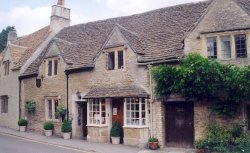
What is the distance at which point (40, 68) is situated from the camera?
25.5m

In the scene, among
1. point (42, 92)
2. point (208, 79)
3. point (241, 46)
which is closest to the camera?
point (208, 79)

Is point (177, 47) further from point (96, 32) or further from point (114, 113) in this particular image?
point (96, 32)

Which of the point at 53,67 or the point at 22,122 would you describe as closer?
the point at 53,67

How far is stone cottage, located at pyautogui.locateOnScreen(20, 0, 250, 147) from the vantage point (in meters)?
17.3

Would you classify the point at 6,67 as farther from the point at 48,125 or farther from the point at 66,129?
the point at 66,129

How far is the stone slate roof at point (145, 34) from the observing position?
19625 mm

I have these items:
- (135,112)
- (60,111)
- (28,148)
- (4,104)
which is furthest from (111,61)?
(4,104)

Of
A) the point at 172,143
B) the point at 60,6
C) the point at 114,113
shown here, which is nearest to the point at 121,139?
the point at 114,113

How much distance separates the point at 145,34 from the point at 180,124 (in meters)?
6.99

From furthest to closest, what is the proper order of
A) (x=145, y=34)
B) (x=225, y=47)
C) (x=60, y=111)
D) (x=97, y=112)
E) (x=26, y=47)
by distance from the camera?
(x=26, y=47) → (x=60, y=111) → (x=145, y=34) → (x=97, y=112) → (x=225, y=47)

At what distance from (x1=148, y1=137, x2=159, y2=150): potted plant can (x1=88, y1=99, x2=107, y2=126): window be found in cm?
382

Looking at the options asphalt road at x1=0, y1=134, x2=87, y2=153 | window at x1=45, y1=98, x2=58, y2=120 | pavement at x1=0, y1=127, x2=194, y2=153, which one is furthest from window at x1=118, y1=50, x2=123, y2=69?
window at x1=45, y1=98, x2=58, y2=120

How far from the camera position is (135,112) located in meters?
19.4

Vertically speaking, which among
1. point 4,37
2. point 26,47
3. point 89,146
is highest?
point 4,37
